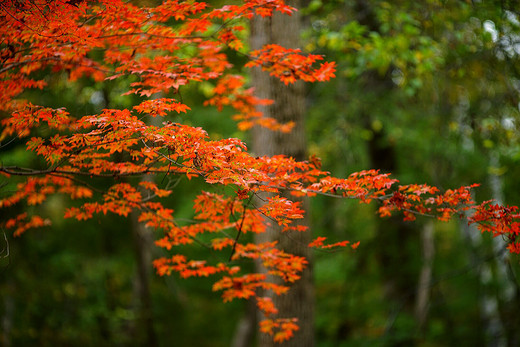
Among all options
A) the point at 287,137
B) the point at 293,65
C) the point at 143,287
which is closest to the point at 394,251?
the point at 143,287

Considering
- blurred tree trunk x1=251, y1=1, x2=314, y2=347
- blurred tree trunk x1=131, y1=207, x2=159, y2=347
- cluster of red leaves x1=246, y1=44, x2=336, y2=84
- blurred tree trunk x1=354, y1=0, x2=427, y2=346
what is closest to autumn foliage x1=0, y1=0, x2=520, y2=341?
cluster of red leaves x1=246, y1=44, x2=336, y2=84

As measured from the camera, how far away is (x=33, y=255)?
27.7 ft

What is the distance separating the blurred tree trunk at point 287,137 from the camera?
446cm

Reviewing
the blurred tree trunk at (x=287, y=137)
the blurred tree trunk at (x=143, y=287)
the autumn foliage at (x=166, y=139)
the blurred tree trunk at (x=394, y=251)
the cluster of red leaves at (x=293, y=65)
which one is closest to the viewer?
the autumn foliage at (x=166, y=139)

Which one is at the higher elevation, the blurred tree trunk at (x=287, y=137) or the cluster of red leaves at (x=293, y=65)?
the cluster of red leaves at (x=293, y=65)

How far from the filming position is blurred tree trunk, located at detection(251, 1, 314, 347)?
4457 mm

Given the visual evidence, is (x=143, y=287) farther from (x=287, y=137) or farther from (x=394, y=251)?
(x=287, y=137)

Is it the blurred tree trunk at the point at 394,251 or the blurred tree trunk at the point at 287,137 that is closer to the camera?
the blurred tree trunk at the point at 287,137

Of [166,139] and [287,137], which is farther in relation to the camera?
[287,137]

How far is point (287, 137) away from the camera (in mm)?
4562

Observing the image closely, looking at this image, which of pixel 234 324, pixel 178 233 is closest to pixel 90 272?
pixel 234 324

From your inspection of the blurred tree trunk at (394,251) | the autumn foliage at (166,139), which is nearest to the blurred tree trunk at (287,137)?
the autumn foliage at (166,139)

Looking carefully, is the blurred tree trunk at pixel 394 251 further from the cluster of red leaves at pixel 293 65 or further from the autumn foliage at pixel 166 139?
the autumn foliage at pixel 166 139

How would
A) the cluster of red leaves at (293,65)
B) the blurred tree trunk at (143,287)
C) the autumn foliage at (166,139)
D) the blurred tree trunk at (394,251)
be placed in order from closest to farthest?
1. the autumn foliage at (166,139)
2. the cluster of red leaves at (293,65)
3. the blurred tree trunk at (143,287)
4. the blurred tree trunk at (394,251)
